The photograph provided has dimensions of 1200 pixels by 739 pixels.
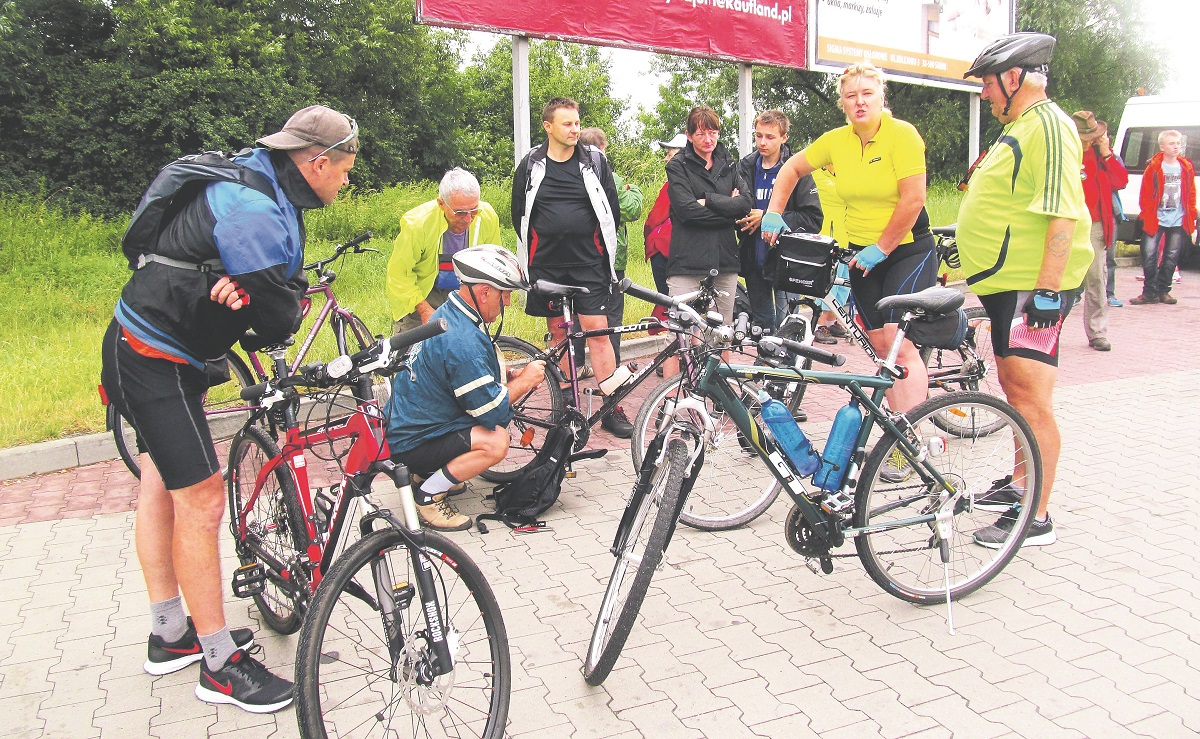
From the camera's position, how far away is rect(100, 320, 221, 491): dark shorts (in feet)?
9.96

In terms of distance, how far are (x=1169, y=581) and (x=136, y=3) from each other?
20.7 metres

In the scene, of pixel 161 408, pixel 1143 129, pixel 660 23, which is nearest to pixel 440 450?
pixel 161 408

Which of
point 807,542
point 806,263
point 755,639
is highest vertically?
point 806,263

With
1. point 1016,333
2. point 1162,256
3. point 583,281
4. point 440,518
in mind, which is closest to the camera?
point 1016,333

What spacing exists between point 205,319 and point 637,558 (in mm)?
1625

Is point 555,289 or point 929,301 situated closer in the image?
point 929,301

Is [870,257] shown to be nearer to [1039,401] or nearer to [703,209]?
[1039,401]

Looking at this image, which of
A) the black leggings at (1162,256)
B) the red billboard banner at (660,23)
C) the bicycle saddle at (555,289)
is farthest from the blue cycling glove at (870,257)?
the black leggings at (1162,256)

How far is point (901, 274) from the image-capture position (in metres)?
5.01

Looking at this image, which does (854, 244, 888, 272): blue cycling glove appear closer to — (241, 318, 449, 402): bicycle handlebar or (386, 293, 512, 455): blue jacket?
(386, 293, 512, 455): blue jacket

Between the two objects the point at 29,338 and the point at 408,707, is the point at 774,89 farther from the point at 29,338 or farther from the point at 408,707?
the point at 408,707

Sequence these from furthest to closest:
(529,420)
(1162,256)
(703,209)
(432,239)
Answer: (1162,256), (703,209), (432,239), (529,420)

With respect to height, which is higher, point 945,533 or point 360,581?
point 360,581

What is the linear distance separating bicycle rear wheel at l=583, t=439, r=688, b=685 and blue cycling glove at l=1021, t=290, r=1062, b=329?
5.91ft
